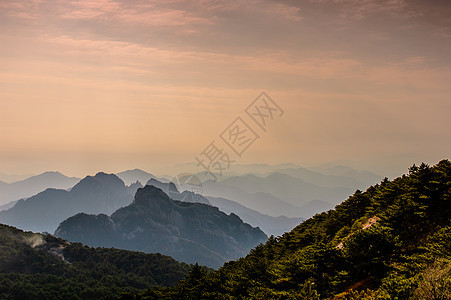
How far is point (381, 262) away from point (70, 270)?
151 m

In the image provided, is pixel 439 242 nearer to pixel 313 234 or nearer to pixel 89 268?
pixel 313 234

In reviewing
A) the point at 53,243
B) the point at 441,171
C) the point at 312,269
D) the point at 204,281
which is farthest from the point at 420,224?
the point at 53,243

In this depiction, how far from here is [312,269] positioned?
43.6 meters

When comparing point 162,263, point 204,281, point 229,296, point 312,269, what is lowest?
point 162,263

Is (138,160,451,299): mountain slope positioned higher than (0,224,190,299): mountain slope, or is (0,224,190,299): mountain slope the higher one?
(138,160,451,299): mountain slope

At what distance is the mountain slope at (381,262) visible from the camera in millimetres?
31578

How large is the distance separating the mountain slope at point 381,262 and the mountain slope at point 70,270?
8002 centimetres

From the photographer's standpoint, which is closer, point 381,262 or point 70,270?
point 381,262

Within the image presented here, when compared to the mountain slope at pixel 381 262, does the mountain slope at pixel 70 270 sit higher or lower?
lower

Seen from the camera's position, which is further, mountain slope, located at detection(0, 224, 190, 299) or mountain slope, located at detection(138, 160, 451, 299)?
mountain slope, located at detection(0, 224, 190, 299)

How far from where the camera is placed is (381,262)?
3888 cm

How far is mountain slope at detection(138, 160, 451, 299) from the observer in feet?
104

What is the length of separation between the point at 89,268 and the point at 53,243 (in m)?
37.1

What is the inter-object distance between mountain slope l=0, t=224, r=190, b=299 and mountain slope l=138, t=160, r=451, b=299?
80.0 m
